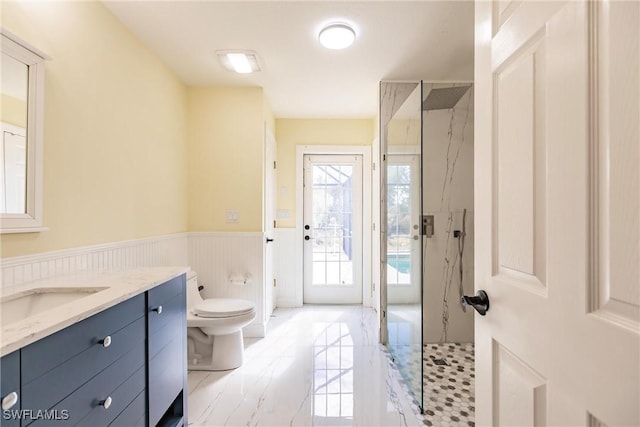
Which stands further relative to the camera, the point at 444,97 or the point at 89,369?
the point at 444,97

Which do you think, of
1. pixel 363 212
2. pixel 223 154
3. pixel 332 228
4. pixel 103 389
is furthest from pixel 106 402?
pixel 363 212

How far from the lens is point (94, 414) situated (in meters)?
Answer: 0.95

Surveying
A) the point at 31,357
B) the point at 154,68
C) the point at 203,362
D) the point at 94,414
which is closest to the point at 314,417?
the point at 203,362

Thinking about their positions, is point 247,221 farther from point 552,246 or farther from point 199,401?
point 552,246

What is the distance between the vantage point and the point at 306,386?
2.05 meters

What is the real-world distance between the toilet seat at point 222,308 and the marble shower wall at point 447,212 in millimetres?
1554

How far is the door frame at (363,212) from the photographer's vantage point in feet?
12.4

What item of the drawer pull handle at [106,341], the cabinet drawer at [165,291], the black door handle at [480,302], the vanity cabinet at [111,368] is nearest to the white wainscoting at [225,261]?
the cabinet drawer at [165,291]

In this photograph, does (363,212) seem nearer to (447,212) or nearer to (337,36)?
(447,212)

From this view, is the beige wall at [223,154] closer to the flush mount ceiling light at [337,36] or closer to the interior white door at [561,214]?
the flush mount ceiling light at [337,36]

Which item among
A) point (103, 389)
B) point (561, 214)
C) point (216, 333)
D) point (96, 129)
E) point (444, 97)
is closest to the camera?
point (561, 214)

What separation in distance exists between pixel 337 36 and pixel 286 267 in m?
2.64

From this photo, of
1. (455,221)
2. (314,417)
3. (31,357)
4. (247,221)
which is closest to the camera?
(31,357)

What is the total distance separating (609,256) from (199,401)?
85.8 inches
